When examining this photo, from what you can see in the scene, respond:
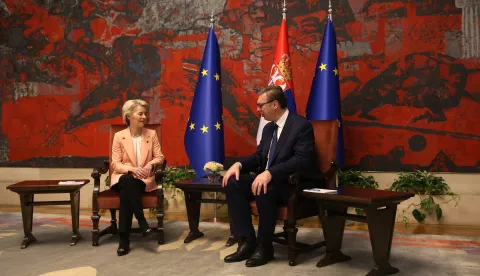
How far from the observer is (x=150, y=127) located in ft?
18.1

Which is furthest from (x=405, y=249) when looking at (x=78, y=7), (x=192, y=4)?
(x=78, y=7)

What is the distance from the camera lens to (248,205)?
13.6 feet

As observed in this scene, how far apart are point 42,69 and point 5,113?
3.32 feet

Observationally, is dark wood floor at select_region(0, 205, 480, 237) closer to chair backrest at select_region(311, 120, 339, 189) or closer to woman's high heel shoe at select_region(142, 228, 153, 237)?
woman's high heel shoe at select_region(142, 228, 153, 237)

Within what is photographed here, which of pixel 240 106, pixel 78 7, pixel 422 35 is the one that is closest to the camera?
pixel 422 35

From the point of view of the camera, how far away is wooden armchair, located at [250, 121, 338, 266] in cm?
397

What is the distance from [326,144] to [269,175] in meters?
0.89

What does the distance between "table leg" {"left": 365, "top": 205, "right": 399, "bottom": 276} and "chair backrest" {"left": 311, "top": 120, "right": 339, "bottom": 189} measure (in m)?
0.97

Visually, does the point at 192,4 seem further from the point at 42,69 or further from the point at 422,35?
the point at 422,35

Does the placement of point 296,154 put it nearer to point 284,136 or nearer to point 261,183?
point 284,136

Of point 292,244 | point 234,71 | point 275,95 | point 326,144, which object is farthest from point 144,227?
point 234,71


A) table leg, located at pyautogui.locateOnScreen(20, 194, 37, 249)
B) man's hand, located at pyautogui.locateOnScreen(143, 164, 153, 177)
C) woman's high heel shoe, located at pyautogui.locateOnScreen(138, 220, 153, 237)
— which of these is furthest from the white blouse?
table leg, located at pyautogui.locateOnScreen(20, 194, 37, 249)

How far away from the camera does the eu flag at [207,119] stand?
600 centimetres

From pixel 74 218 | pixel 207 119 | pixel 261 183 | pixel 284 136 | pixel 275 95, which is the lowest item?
pixel 74 218
